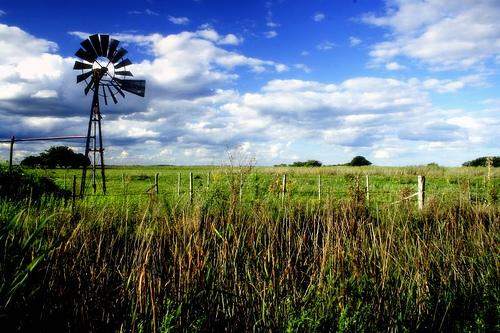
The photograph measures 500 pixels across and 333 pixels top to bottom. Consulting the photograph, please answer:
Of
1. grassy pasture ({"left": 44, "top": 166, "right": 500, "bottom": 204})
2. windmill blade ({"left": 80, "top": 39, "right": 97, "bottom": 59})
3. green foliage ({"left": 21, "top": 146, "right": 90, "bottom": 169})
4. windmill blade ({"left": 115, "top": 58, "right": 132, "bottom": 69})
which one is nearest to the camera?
grassy pasture ({"left": 44, "top": 166, "right": 500, "bottom": 204})

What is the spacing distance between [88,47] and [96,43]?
491mm

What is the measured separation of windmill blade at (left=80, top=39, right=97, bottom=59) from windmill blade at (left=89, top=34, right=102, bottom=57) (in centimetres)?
15

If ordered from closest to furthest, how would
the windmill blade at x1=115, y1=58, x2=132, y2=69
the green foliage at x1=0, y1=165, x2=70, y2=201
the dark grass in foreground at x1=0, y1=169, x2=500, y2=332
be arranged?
the dark grass in foreground at x1=0, y1=169, x2=500, y2=332 < the green foliage at x1=0, y1=165, x2=70, y2=201 < the windmill blade at x1=115, y1=58, x2=132, y2=69

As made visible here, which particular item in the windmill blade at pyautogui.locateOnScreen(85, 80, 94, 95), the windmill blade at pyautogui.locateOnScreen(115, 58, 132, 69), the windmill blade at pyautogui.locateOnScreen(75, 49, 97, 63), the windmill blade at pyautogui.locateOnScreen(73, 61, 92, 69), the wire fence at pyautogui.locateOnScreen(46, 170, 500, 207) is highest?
the windmill blade at pyautogui.locateOnScreen(75, 49, 97, 63)

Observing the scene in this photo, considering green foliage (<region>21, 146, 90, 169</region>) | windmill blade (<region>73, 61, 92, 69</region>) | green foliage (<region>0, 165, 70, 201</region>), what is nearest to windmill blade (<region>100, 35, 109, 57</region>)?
windmill blade (<region>73, 61, 92, 69</region>)

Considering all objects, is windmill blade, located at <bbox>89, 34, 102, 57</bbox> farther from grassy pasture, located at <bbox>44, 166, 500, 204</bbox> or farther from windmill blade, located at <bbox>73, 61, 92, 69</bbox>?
grassy pasture, located at <bbox>44, 166, 500, 204</bbox>

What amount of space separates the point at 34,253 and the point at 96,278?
52 centimetres

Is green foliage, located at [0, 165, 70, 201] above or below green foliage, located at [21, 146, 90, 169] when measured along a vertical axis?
below

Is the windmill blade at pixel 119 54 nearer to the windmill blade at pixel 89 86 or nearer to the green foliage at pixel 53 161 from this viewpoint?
the windmill blade at pixel 89 86

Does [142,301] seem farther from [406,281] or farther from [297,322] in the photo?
[406,281]

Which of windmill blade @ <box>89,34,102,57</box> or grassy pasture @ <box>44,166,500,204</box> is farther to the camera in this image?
windmill blade @ <box>89,34,102,57</box>

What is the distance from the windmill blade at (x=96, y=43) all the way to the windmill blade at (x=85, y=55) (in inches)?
13.6

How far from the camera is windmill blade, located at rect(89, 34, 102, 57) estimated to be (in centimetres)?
2008

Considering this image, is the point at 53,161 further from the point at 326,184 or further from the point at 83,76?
the point at 326,184
